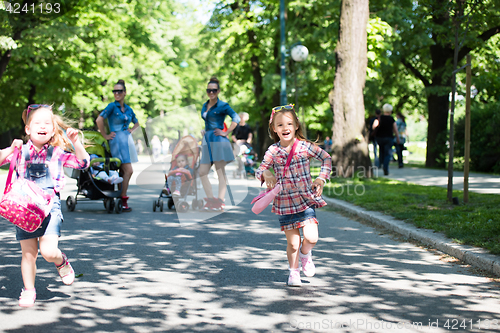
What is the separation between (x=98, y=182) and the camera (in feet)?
31.6

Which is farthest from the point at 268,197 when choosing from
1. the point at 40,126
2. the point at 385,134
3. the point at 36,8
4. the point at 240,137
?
the point at 36,8

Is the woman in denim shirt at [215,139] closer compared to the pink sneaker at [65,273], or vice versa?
the pink sneaker at [65,273]

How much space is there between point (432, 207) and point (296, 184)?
4909mm

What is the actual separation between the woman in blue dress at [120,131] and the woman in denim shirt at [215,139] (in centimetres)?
132

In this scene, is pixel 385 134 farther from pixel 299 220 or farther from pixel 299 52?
pixel 299 220

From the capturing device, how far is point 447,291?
4.77 metres

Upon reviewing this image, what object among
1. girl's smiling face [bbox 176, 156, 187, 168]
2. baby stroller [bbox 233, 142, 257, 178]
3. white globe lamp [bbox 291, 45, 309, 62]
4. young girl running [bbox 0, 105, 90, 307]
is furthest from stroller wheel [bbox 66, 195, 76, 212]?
white globe lamp [bbox 291, 45, 309, 62]

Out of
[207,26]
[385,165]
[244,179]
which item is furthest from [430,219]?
[207,26]

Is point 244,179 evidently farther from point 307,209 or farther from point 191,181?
point 307,209

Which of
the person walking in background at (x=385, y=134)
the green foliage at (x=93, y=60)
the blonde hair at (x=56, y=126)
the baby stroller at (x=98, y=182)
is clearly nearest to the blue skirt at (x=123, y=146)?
the baby stroller at (x=98, y=182)

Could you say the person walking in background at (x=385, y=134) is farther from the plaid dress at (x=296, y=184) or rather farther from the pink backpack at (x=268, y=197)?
the pink backpack at (x=268, y=197)

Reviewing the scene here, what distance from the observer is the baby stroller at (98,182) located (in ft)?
31.4

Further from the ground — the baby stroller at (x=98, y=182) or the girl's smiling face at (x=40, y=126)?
the girl's smiling face at (x=40, y=126)

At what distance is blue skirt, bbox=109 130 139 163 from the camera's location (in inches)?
392
